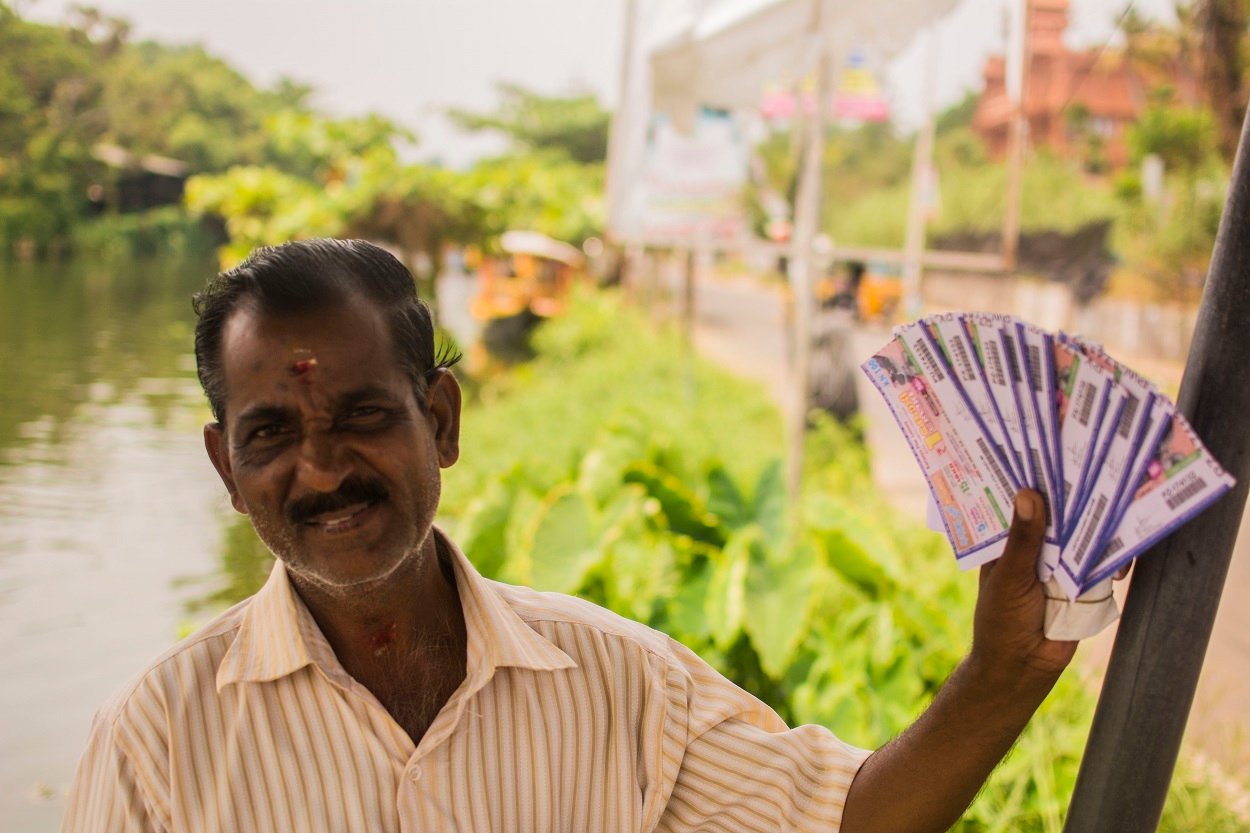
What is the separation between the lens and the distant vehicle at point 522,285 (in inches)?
727

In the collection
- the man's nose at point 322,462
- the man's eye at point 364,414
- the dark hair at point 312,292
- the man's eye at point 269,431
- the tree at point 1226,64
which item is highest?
the tree at point 1226,64

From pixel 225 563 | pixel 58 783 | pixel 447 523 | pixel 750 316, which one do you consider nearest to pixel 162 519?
pixel 225 563

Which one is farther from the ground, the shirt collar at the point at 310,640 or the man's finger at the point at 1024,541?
the man's finger at the point at 1024,541

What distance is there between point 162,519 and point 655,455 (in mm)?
3967

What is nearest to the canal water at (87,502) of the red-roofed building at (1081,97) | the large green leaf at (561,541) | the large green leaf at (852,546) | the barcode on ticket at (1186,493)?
the large green leaf at (561,541)

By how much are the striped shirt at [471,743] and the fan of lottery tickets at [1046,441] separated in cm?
39

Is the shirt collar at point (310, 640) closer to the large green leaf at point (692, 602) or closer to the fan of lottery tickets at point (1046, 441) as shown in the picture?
the fan of lottery tickets at point (1046, 441)

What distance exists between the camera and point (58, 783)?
403 cm

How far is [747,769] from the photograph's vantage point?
1255 millimetres

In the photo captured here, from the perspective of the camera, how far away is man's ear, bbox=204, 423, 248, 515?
1279 millimetres

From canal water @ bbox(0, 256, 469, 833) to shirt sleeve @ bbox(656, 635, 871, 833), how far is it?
2.84 m

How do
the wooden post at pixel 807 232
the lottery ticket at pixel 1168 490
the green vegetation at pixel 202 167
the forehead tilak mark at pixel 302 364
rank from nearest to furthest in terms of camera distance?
the lottery ticket at pixel 1168 490 → the forehead tilak mark at pixel 302 364 → the wooden post at pixel 807 232 → the green vegetation at pixel 202 167

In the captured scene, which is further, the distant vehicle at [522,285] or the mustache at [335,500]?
the distant vehicle at [522,285]

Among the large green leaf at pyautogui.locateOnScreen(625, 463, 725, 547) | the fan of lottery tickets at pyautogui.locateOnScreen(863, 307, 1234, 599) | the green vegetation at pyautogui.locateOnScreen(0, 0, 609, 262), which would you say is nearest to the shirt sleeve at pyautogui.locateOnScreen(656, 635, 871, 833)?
the fan of lottery tickets at pyautogui.locateOnScreen(863, 307, 1234, 599)
